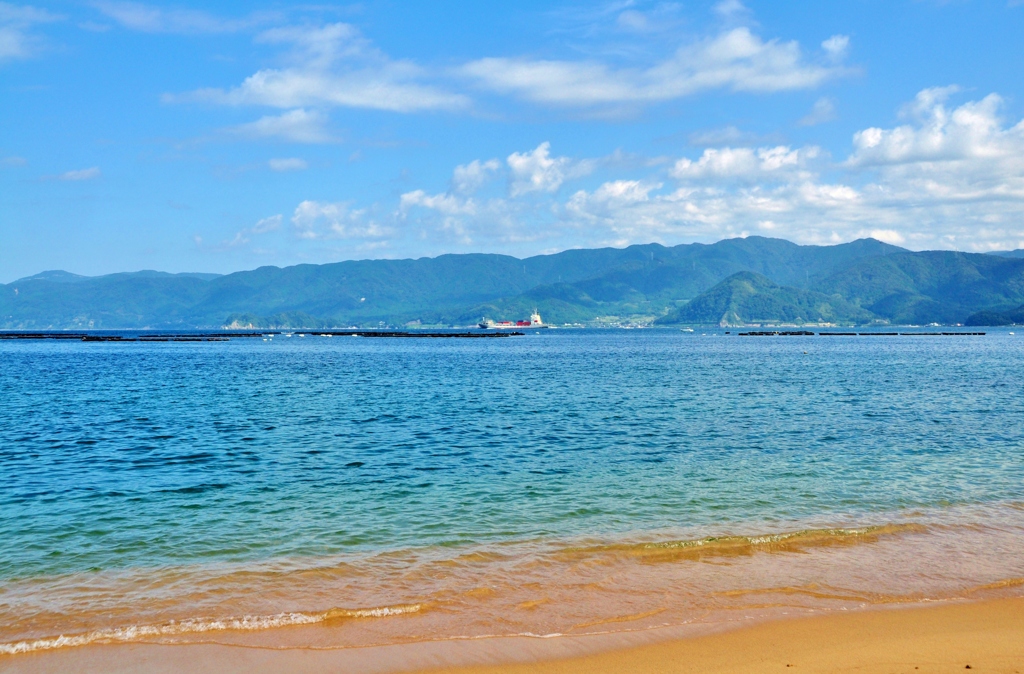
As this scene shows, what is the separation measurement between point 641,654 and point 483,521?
291 inches

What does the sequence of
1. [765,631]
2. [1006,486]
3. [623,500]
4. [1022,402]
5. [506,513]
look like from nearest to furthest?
[765,631] → [506,513] → [623,500] → [1006,486] → [1022,402]

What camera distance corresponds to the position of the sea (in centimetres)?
1130

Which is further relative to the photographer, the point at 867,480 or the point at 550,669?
the point at 867,480

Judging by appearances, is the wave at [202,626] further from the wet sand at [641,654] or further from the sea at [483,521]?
the wet sand at [641,654]

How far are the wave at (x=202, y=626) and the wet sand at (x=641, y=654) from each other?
0.24 meters

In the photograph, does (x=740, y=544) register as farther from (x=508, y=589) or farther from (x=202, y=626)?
(x=202, y=626)

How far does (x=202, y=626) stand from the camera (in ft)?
35.1

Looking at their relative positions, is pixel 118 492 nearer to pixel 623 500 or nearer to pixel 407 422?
pixel 623 500

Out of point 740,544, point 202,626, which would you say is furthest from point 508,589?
point 740,544

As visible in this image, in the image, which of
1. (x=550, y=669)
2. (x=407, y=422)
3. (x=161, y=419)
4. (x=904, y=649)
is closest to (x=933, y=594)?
(x=904, y=649)

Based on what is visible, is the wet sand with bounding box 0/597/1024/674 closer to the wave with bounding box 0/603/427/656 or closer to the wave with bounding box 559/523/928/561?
the wave with bounding box 0/603/427/656

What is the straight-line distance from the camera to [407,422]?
34.7m

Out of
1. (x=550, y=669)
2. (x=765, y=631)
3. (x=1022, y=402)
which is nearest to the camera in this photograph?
(x=550, y=669)

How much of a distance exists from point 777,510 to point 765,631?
7.67 metres
